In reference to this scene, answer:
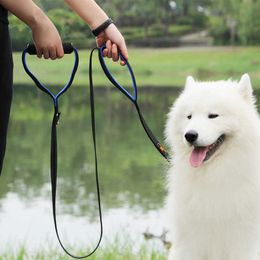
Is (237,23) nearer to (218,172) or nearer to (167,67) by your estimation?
(167,67)

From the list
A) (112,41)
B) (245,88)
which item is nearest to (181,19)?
(245,88)

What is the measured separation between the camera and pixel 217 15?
135ft

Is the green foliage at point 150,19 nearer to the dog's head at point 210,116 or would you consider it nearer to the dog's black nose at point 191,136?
the dog's head at point 210,116

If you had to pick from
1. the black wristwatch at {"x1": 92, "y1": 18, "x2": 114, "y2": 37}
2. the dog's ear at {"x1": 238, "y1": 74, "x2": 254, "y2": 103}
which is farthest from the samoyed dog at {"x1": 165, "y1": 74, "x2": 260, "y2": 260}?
the black wristwatch at {"x1": 92, "y1": 18, "x2": 114, "y2": 37}

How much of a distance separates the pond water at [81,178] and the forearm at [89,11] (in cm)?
121

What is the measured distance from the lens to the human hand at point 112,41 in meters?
2.89

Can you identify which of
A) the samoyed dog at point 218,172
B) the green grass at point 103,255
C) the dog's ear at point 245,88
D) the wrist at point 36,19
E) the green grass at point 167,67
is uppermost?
the wrist at point 36,19

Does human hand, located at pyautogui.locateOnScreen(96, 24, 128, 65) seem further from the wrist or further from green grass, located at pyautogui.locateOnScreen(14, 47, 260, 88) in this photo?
green grass, located at pyautogui.locateOnScreen(14, 47, 260, 88)

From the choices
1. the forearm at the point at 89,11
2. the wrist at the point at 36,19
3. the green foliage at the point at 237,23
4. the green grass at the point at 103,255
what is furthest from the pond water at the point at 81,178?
the green foliage at the point at 237,23

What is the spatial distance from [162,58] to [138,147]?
19.3 meters

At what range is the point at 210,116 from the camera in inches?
134

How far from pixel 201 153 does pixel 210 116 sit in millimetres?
189

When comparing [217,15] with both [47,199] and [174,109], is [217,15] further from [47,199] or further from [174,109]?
[174,109]

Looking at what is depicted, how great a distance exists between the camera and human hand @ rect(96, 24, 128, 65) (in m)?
2.89
